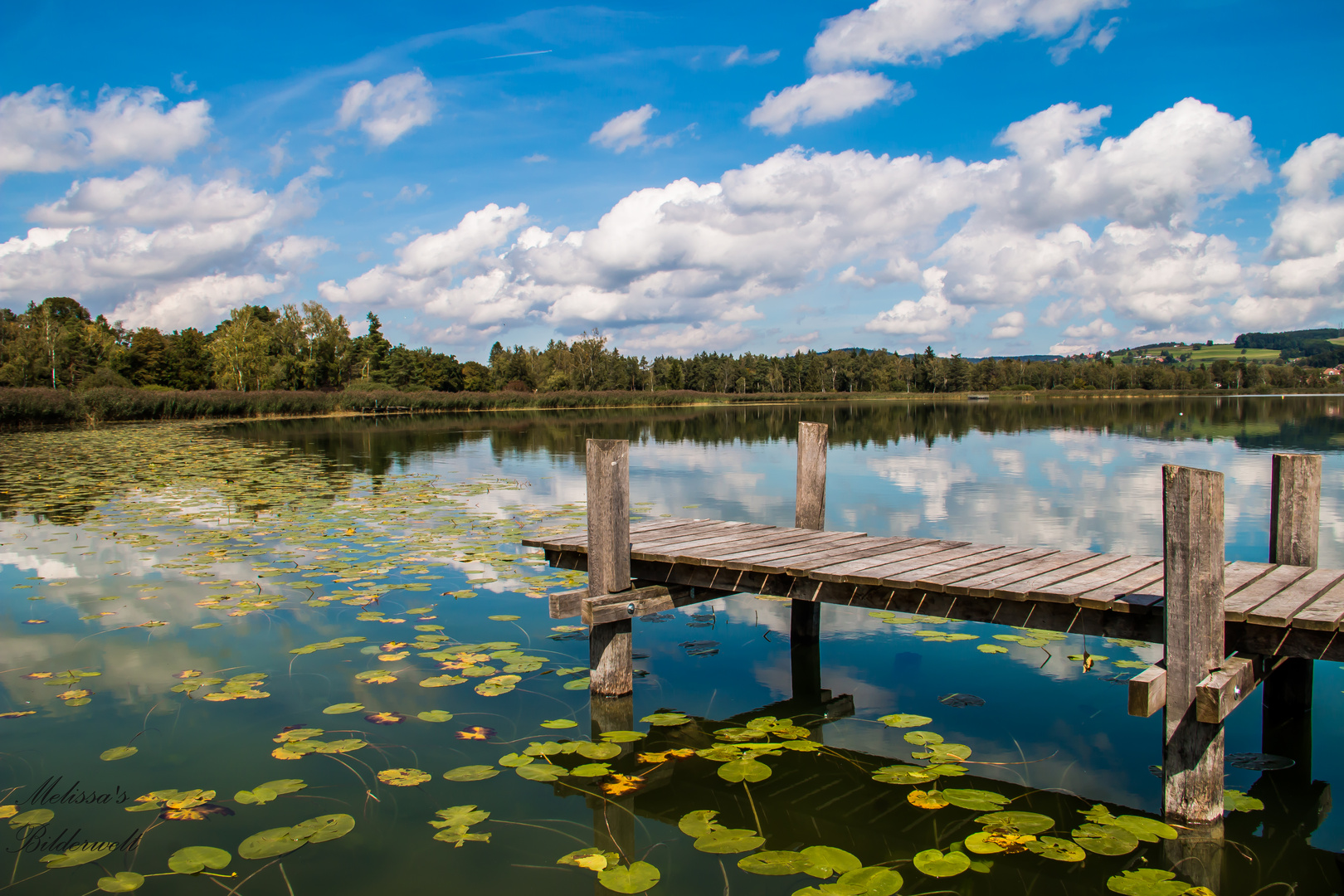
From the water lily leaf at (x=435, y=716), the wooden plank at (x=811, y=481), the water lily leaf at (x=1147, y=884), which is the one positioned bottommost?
the water lily leaf at (x=1147, y=884)

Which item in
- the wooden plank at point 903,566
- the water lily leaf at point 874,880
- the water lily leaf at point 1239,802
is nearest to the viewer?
the water lily leaf at point 874,880

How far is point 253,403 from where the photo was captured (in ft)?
171

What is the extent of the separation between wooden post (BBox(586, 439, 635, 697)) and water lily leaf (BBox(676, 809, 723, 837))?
1605 mm

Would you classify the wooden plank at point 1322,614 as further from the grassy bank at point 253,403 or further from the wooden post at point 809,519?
the grassy bank at point 253,403

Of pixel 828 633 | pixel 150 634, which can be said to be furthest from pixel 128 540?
pixel 828 633

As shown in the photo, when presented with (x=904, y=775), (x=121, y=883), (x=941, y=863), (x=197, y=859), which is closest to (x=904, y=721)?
(x=904, y=775)

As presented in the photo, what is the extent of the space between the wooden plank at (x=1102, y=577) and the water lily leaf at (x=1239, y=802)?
3.83 ft

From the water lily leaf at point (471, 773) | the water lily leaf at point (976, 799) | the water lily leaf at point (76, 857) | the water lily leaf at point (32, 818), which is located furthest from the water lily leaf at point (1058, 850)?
the water lily leaf at point (32, 818)

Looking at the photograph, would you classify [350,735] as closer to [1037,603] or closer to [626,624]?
[626,624]

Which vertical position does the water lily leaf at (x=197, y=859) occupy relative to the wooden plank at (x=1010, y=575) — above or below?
below

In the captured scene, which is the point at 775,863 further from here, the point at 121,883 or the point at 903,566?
the point at 121,883

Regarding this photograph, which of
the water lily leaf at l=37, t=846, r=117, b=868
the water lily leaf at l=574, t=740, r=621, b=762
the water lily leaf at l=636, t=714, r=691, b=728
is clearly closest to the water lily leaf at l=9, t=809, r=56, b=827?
the water lily leaf at l=37, t=846, r=117, b=868

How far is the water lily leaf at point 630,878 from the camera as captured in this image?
333 centimetres

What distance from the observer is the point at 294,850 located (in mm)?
3592
